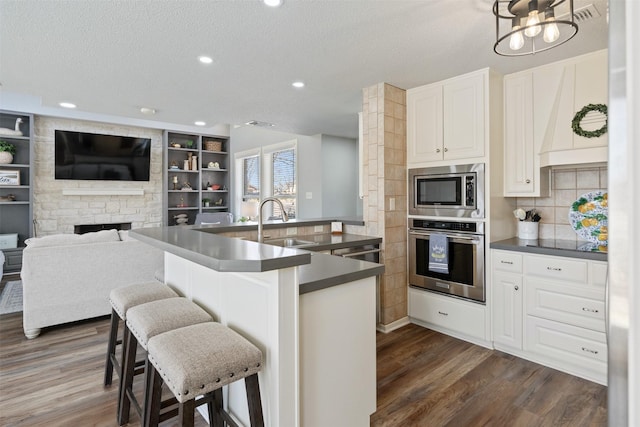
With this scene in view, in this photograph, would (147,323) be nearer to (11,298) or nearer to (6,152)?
(11,298)

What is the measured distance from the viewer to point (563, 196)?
2936 millimetres

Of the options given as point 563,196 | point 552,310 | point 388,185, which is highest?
point 388,185

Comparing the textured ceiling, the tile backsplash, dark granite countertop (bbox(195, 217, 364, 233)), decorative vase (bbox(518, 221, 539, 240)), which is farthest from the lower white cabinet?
the textured ceiling

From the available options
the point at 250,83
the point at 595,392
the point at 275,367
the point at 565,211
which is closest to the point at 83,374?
the point at 275,367

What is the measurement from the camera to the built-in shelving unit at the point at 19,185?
542 cm

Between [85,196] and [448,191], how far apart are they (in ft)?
20.4

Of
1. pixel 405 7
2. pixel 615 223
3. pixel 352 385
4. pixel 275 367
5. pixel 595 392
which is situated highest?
pixel 405 7

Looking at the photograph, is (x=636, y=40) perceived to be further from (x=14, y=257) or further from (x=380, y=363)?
(x=14, y=257)

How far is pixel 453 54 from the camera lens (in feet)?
8.34

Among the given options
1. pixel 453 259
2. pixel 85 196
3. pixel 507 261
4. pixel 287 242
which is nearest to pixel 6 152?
pixel 85 196

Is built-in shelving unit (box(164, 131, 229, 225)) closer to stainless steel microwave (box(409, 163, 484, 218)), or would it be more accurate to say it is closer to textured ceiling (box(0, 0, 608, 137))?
textured ceiling (box(0, 0, 608, 137))

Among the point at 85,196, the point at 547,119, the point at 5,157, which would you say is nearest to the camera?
the point at 547,119

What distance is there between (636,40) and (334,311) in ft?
4.30

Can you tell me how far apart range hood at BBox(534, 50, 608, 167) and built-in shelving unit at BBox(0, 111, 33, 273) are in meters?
6.94
